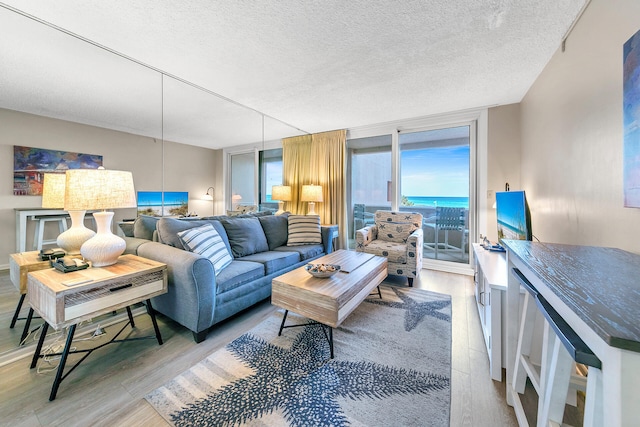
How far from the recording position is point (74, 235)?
5.82 feet

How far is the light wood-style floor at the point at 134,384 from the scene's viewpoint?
1.18 meters

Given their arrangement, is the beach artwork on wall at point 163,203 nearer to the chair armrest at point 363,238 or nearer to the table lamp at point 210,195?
the table lamp at point 210,195

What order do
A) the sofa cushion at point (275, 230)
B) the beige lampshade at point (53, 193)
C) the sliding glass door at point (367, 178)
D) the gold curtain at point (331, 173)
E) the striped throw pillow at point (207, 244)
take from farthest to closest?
1. the gold curtain at point (331, 173)
2. the sliding glass door at point (367, 178)
3. the sofa cushion at point (275, 230)
4. the striped throw pillow at point (207, 244)
5. the beige lampshade at point (53, 193)

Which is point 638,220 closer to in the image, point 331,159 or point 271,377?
point 271,377

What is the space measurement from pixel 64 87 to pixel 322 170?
3.35m

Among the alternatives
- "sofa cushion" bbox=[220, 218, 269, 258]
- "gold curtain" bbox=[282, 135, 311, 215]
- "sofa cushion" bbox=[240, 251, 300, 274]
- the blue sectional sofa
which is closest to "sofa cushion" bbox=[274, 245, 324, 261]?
the blue sectional sofa

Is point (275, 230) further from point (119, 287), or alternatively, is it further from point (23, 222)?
point (23, 222)

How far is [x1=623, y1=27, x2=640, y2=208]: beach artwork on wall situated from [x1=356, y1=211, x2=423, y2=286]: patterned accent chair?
1873 millimetres

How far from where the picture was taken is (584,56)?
153 cm

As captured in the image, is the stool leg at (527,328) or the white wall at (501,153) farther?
the white wall at (501,153)

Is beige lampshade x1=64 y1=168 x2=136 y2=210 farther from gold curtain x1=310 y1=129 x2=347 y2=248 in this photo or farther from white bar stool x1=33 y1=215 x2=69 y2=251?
gold curtain x1=310 y1=129 x2=347 y2=248

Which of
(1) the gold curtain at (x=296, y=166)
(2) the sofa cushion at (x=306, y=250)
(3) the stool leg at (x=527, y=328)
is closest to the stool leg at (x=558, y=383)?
(3) the stool leg at (x=527, y=328)

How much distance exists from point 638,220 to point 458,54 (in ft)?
5.64

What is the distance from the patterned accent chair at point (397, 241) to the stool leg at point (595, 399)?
7.94 feet
